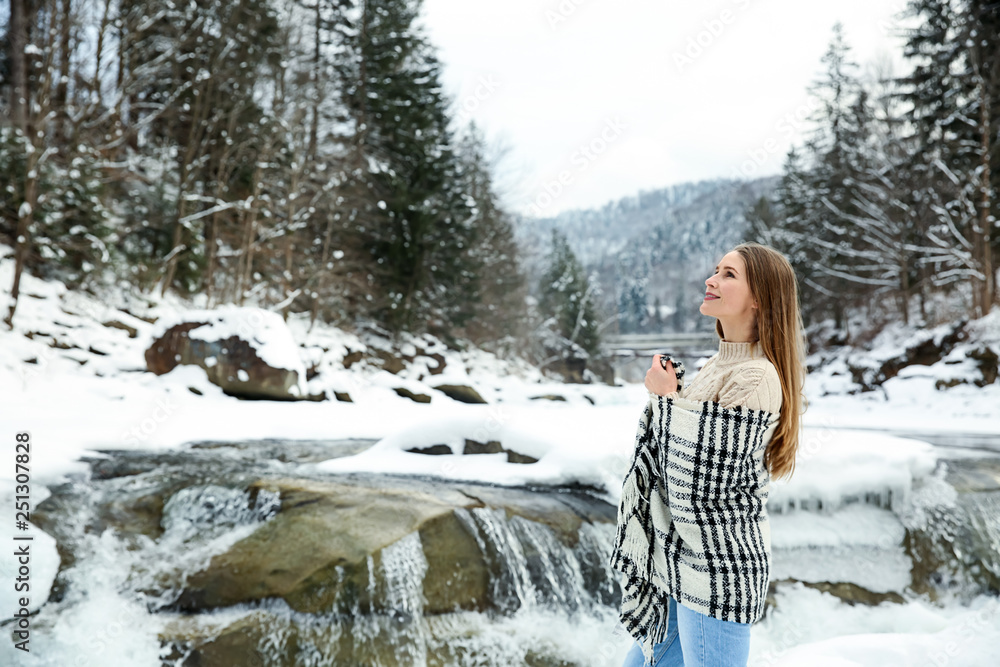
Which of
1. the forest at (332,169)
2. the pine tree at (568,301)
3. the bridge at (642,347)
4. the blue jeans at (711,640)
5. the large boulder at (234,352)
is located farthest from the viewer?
the pine tree at (568,301)

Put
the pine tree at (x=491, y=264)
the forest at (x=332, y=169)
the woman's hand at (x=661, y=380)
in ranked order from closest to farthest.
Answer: the woman's hand at (x=661, y=380) < the forest at (x=332, y=169) < the pine tree at (x=491, y=264)

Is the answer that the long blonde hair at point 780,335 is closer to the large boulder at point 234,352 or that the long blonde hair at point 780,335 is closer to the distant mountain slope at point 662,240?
the large boulder at point 234,352

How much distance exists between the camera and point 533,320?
93.6 ft

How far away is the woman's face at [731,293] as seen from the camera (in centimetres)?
162

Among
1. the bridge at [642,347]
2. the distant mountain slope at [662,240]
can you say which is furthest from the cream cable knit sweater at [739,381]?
the distant mountain slope at [662,240]

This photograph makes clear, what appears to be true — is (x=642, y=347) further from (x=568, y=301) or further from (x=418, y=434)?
(x=418, y=434)

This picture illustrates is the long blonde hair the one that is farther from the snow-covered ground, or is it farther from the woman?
the snow-covered ground

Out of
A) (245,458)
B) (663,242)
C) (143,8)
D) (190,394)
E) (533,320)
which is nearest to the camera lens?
(245,458)

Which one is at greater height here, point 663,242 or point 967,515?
point 663,242

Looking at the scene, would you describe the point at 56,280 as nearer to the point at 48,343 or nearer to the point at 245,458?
the point at 48,343

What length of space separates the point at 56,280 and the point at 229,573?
34.7 feet

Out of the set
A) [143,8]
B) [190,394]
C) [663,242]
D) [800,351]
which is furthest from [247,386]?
[663,242]

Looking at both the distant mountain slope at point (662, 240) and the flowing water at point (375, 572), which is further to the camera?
the distant mountain slope at point (662, 240)

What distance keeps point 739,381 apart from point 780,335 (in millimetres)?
230
